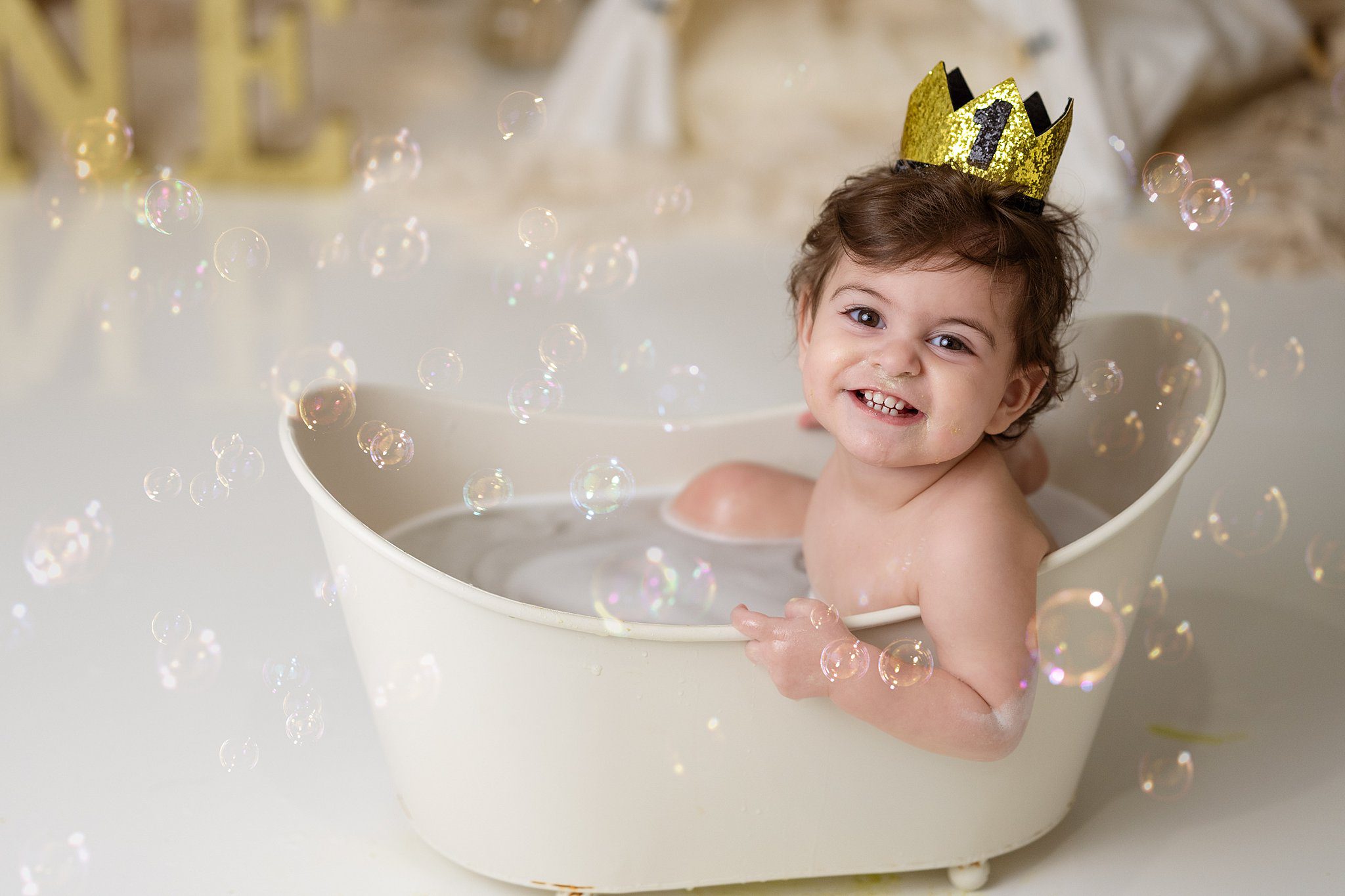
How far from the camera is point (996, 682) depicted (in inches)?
36.9

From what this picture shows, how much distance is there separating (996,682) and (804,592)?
0.28 meters

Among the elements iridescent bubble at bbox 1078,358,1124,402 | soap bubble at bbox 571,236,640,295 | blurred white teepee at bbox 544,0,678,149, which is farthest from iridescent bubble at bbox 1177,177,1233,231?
blurred white teepee at bbox 544,0,678,149

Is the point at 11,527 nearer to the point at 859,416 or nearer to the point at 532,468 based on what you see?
the point at 532,468

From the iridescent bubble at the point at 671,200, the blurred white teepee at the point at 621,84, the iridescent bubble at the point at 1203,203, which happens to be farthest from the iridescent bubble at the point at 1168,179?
the blurred white teepee at the point at 621,84

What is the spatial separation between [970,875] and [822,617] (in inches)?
12.5

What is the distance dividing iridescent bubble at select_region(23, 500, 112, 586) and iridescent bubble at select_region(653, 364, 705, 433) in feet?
2.64

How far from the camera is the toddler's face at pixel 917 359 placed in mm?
966

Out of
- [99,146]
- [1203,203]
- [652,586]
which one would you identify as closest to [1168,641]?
[1203,203]

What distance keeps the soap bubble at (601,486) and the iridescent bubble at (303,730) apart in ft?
1.06

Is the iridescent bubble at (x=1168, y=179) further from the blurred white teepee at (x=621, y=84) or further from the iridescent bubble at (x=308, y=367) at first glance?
the blurred white teepee at (x=621, y=84)

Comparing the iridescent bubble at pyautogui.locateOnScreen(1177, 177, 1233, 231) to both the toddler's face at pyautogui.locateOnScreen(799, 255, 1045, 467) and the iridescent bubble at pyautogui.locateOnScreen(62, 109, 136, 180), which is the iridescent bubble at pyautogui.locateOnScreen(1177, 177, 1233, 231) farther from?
the iridescent bubble at pyautogui.locateOnScreen(62, 109, 136, 180)

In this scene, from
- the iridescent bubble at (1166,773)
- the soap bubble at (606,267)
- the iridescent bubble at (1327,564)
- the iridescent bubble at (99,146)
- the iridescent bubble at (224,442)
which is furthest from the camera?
the iridescent bubble at (99,146)

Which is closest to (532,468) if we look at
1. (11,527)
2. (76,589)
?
(76,589)

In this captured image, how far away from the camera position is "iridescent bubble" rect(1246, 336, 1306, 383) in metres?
2.04
